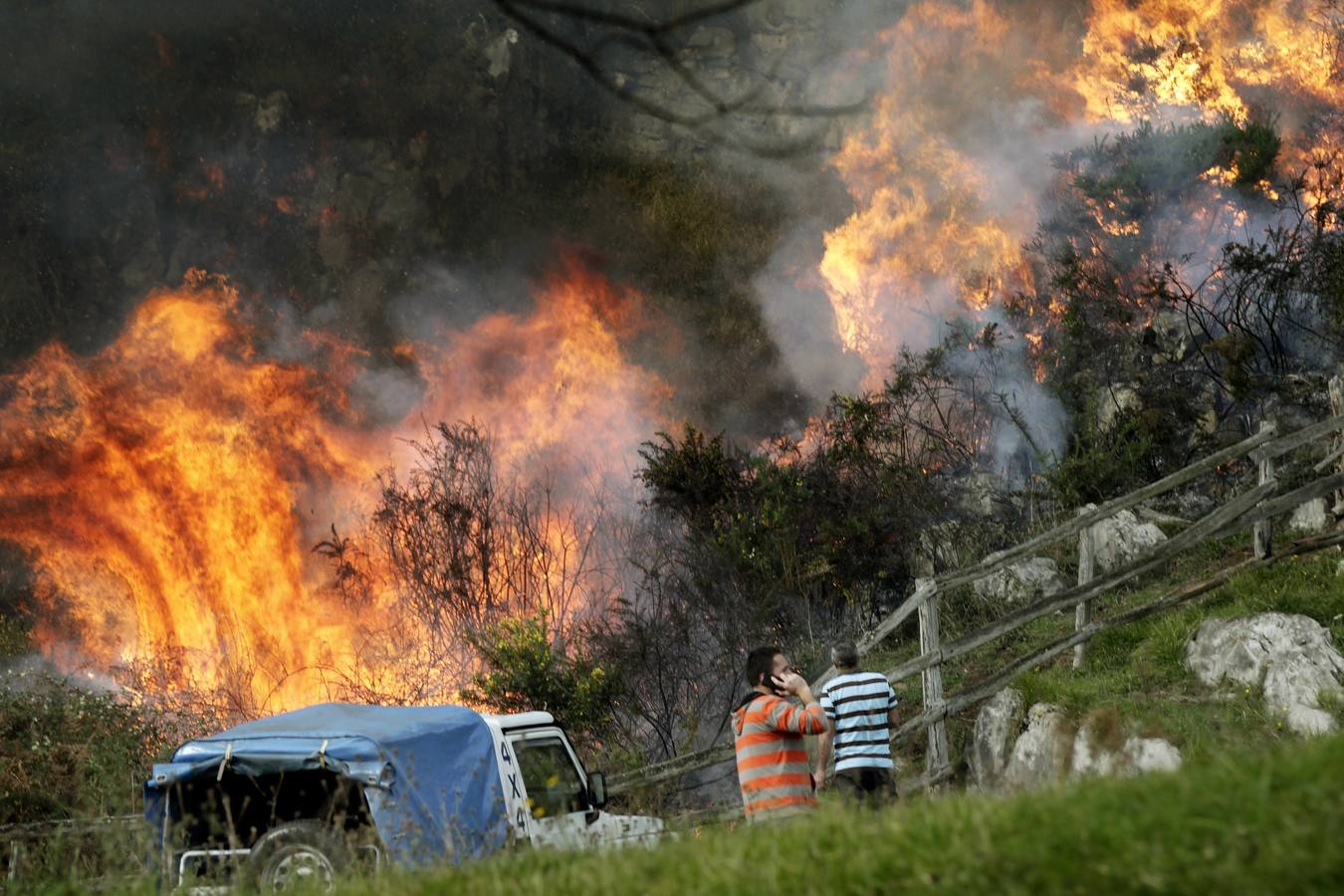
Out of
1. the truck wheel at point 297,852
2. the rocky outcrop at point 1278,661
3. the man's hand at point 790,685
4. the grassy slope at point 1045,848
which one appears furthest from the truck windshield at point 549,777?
the rocky outcrop at point 1278,661

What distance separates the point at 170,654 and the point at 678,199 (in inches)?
567

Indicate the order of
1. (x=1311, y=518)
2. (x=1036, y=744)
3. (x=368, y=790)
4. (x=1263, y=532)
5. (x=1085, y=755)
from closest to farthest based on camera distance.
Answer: (x=368, y=790), (x=1085, y=755), (x=1036, y=744), (x=1263, y=532), (x=1311, y=518)

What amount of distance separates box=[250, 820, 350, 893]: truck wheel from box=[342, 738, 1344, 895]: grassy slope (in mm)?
2667

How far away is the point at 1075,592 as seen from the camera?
42.5 ft

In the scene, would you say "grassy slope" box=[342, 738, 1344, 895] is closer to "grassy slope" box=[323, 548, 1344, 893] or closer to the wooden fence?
"grassy slope" box=[323, 548, 1344, 893]

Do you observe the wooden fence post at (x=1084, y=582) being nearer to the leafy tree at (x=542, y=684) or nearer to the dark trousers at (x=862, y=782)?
the dark trousers at (x=862, y=782)

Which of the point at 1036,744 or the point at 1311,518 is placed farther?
the point at 1311,518

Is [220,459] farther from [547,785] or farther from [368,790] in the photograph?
[368,790]

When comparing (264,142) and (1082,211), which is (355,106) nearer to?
(264,142)

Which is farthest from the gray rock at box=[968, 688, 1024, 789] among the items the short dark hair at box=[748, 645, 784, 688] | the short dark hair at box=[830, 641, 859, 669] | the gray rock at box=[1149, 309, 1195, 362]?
the gray rock at box=[1149, 309, 1195, 362]

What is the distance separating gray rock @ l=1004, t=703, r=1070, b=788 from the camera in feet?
36.8

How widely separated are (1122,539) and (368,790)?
437 inches

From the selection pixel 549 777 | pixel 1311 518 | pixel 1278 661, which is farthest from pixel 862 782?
pixel 1311 518

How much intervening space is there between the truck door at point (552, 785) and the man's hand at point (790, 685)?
6.19 ft
